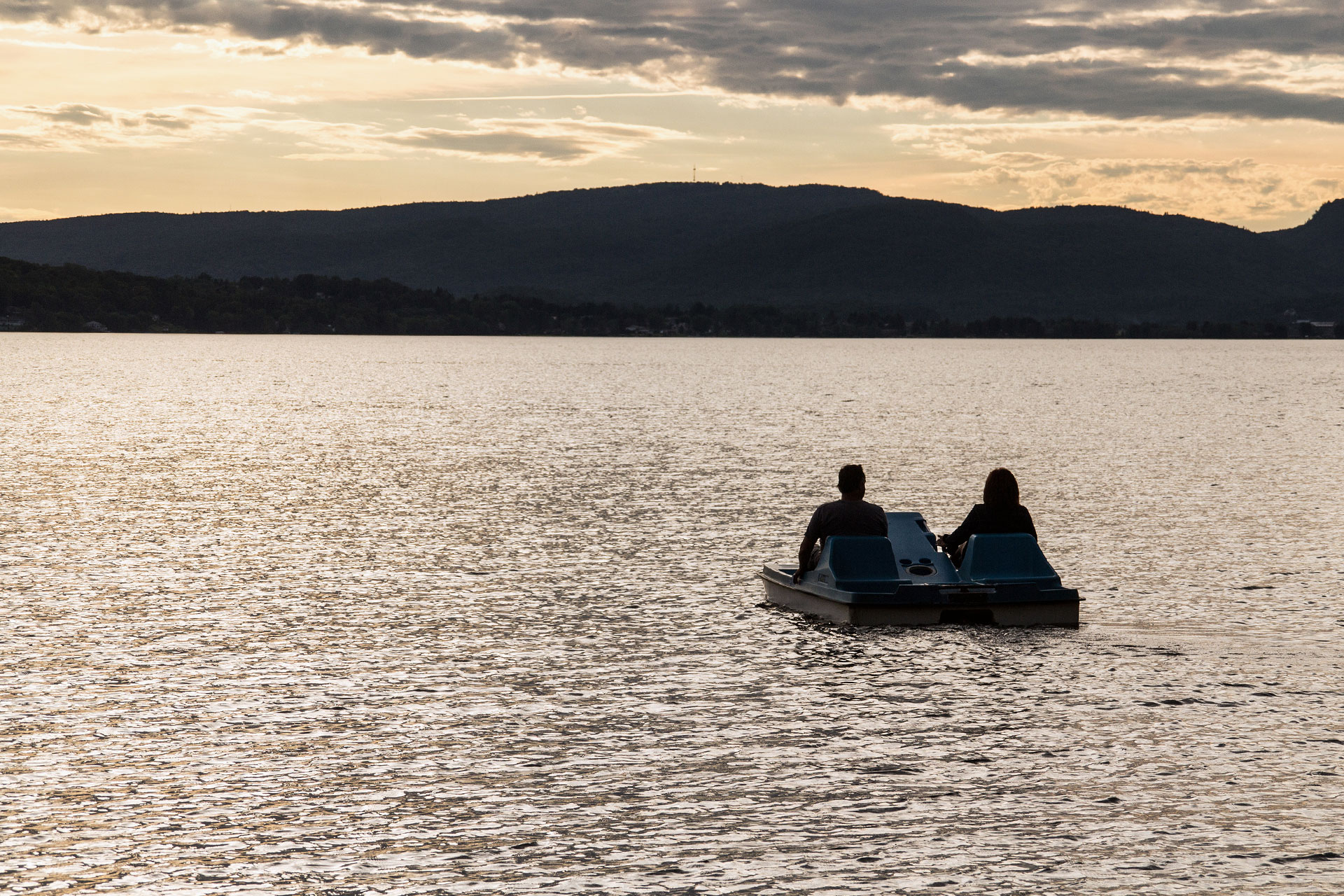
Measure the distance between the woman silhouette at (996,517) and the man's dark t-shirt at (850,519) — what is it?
0.95m

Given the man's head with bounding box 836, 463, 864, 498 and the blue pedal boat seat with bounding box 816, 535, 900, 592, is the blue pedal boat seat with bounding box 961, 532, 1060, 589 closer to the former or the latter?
the blue pedal boat seat with bounding box 816, 535, 900, 592

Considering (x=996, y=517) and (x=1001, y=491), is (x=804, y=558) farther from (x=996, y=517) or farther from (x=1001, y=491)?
(x=1001, y=491)

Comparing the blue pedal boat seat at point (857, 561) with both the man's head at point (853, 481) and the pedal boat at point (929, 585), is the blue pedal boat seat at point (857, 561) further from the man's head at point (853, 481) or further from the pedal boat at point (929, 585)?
the man's head at point (853, 481)

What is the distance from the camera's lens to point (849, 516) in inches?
A: 802

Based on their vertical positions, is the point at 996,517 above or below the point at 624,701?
above

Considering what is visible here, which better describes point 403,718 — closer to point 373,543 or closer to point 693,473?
point 373,543

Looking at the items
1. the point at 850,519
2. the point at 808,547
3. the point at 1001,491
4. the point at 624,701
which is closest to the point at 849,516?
the point at 850,519

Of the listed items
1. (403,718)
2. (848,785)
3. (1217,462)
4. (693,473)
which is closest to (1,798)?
(403,718)

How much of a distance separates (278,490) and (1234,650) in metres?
25.9

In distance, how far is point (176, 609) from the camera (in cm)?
2059

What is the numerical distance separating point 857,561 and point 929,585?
3.75ft

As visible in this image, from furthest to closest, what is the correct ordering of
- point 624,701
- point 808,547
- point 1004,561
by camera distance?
point 808,547
point 1004,561
point 624,701

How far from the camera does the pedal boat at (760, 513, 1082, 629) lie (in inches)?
761

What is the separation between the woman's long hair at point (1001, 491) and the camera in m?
20.4
